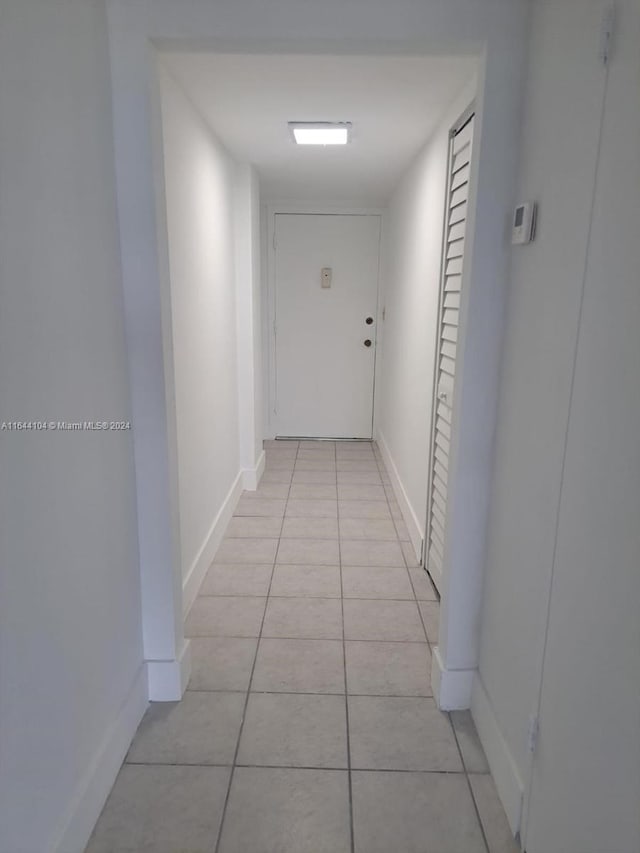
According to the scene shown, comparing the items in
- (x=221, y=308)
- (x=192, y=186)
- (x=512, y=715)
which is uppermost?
(x=192, y=186)

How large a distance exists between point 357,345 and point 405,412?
5.20 ft

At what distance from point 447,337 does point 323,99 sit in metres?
1.11

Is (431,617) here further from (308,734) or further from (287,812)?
(287,812)

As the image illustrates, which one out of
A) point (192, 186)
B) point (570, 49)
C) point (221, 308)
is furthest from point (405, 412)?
point (570, 49)

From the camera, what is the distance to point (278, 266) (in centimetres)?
498

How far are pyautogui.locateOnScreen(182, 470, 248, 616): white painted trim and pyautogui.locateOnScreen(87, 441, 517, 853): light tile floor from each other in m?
0.06

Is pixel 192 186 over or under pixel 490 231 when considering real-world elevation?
over

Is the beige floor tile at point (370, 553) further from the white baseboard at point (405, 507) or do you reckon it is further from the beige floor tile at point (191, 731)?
the beige floor tile at point (191, 731)

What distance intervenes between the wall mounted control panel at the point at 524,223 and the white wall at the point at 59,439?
112 centimetres

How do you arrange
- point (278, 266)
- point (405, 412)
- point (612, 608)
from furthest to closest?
point (278, 266)
point (405, 412)
point (612, 608)

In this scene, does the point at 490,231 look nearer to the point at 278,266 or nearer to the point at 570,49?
the point at 570,49

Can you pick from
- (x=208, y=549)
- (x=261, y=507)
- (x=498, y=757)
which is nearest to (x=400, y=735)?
(x=498, y=757)

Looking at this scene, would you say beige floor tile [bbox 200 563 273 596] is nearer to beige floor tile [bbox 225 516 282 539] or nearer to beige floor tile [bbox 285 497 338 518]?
beige floor tile [bbox 225 516 282 539]

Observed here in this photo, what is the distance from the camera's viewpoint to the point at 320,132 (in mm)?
2686
